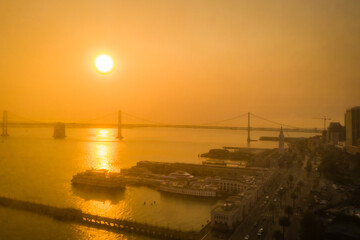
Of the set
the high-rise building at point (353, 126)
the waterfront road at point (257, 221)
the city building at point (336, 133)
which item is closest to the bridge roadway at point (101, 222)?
the waterfront road at point (257, 221)

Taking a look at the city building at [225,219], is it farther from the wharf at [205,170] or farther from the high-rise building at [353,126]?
the high-rise building at [353,126]

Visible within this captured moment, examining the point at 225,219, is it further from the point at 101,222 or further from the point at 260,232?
the point at 101,222

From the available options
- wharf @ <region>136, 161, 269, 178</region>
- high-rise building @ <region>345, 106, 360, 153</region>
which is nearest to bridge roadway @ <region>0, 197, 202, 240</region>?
wharf @ <region>136, 161, 269, 178</region>

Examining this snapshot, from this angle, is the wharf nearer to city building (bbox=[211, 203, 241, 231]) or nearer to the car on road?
city building (bbox=[211, 203, 241, 231])

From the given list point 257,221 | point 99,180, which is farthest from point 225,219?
point 99,180

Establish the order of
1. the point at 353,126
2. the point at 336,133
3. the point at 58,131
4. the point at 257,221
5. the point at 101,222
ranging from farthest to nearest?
1. the point at 58,131
2. the point at 336,133
3. the point at 353,126
4. the point at 101,222
5. the point at 257,221
